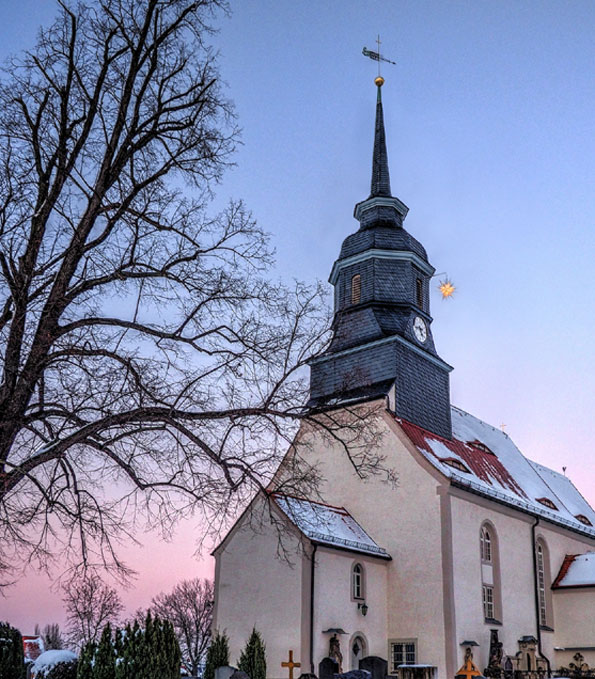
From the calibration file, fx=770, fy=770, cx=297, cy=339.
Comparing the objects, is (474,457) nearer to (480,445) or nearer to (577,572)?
(480,445)

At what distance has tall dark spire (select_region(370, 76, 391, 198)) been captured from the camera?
31.6 m

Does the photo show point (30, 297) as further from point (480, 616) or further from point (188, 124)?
point (480, 616)

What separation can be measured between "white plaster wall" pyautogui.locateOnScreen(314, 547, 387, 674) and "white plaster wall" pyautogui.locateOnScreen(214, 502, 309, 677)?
0.49m

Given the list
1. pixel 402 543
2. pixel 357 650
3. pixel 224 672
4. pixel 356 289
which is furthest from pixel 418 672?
pixel 356 289

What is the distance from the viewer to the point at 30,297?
1107cm

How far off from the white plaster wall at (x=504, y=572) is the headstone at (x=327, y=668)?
431 cm

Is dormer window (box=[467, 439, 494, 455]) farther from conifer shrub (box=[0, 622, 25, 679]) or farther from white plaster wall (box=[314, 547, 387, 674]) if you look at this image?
conifer shrub (box=[0, 622, 25, 679])

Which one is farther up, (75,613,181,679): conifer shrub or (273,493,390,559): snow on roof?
(273,493,390,559): snow on roof

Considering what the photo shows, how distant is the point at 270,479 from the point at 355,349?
1551cm

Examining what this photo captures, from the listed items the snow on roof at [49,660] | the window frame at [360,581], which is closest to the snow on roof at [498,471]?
the window frame at [360,581]

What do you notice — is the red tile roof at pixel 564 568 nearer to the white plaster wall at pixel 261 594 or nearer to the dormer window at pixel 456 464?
the dormer window at pixel 456 464

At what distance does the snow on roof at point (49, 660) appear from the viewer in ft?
35.4

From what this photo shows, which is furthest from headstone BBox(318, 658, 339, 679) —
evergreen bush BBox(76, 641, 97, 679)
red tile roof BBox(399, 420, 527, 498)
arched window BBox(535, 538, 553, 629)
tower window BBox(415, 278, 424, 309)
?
tower window BBox(415, 278, 424, 309)

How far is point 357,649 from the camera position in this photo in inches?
842
